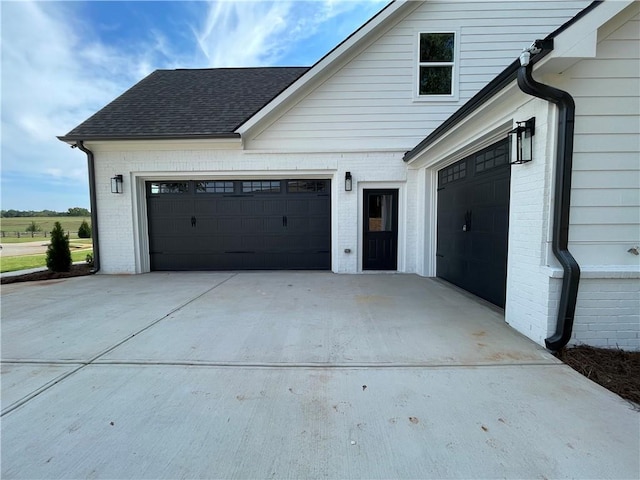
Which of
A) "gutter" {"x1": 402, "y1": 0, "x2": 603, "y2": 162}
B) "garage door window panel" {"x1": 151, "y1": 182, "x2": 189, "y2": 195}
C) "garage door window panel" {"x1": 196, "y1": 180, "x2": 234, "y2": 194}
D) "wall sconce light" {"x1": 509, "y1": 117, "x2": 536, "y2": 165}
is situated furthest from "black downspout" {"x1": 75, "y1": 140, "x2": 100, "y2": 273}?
"wall sconce light" {"x1": 509, "y1": 117, "x2": 536, "y2": 165}

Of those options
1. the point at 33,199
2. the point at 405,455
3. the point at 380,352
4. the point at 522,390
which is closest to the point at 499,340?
the point at 522,390

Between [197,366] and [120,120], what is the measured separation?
23.7 ft

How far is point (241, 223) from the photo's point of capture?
285 inches

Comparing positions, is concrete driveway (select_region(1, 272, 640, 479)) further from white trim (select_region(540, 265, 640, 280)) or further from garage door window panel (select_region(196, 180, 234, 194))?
garage door window panel (select_region(196, 180, 234, 194))

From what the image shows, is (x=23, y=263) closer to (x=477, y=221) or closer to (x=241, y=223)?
(x=241, y=223)

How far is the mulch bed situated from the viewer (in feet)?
7.35

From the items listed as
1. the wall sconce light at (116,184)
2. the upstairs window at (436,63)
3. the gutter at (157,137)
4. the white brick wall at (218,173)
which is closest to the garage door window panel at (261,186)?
the white brick wall at (218,173)

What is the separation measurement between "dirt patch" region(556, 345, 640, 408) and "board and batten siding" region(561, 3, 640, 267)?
0.89 metres

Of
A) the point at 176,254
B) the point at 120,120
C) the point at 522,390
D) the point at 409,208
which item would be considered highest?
the point at 120,120

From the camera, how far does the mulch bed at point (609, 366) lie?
2240 millimetres

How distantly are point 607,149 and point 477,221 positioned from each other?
195cm

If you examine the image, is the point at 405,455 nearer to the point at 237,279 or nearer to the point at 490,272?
the point at 490,272

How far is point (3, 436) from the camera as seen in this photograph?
174 centimetres

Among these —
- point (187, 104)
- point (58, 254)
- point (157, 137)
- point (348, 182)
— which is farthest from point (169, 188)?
point (348, 182)
